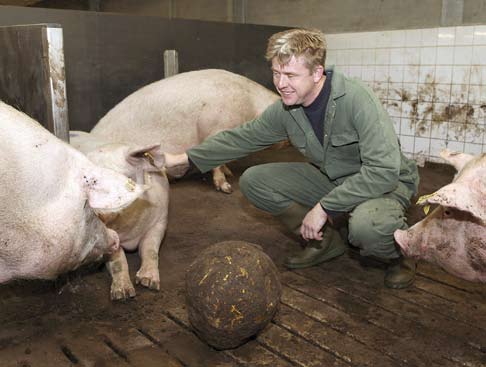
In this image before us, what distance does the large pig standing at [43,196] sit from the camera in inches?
79.4

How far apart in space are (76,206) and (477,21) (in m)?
5.98

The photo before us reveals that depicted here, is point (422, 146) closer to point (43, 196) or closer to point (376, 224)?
A: point (376, 224)

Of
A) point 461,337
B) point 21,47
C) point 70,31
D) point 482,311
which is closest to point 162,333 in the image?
point 461,337

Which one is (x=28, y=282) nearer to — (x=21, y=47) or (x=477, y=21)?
(x=21, y=47)

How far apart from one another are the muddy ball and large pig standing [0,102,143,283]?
55 centimetres

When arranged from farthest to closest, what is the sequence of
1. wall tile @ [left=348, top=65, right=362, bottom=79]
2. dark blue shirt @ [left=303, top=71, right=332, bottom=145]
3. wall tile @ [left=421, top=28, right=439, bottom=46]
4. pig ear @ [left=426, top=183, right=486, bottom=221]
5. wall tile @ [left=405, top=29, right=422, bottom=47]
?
wall tile @ [left=348, top=65, right=362, bottom=79]
wall tile @ [left=405, top=29, right=422, bottom=47]
wall tile @ [left=421, top=28, right=439, bottom=46]
dark blue shirt @ [left=303, top=71, right=332, bottom=145]
pig ear @ [left=426, top=183, right=486, bottom=221]

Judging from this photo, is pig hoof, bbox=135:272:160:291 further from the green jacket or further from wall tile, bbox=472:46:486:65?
wall tile, bbox=472:46:486:65

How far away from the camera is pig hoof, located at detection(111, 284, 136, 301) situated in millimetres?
3125

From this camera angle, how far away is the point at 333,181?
366 centimetres

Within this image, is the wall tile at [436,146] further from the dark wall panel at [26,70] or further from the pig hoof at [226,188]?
the dark wall panel at [26,70]

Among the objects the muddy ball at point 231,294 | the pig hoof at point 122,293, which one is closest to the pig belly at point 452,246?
the muddy ball at point 231,294

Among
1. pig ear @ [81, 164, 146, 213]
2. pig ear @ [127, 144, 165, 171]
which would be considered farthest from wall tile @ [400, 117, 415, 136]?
pig ear @ [81, 164, 146, 213]

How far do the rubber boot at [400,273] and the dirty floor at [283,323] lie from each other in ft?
0.19

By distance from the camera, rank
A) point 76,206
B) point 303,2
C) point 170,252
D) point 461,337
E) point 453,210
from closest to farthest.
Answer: point 76,206
point 453,210
point 461,337
point 170,252
point 303,2
